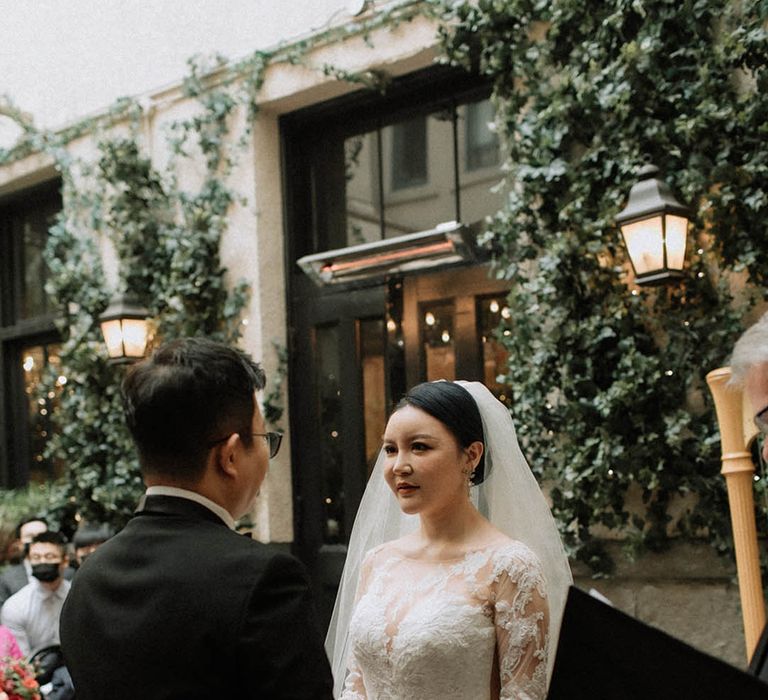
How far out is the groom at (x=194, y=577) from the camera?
5.31ft

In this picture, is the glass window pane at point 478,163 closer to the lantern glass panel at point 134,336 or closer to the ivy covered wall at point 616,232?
the ivy covered wall at point 616,232

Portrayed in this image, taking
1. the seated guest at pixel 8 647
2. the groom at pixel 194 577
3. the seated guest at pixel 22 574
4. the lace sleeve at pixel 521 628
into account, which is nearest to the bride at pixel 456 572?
the lace sleeve at pixel 521 628

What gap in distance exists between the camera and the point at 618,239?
489cm

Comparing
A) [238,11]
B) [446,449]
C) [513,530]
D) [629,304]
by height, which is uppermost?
[238,11]

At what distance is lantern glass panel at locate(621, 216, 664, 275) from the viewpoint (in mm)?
4531

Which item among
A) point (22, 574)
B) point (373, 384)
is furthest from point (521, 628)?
point (22, 574)

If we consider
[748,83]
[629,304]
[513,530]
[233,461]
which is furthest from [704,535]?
[233,461]

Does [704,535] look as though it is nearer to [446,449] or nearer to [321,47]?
[446,449]

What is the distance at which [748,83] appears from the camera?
15.3 ft

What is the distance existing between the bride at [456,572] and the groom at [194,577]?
108cm

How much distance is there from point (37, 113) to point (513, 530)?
646cm

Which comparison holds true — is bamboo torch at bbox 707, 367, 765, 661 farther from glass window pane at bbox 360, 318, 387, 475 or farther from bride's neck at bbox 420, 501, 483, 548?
glass window pane at bbox 360, 318, 387, 475

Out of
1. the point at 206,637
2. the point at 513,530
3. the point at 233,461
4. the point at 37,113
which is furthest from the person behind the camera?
the point at 37,113

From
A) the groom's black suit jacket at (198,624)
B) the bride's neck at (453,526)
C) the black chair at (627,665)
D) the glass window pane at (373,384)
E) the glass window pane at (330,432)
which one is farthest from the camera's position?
the glass window pane at (330,432)
